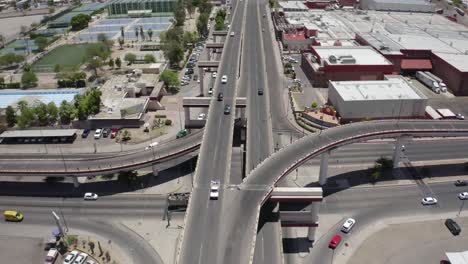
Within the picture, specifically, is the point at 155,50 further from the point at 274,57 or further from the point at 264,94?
the point at 264,94

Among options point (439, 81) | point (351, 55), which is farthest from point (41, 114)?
point (439, 81)

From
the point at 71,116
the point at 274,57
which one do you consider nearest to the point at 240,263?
the point at 71,116

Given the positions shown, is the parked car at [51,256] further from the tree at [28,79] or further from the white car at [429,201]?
the tree at [28,79]

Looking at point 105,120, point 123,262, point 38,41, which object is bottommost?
point 123,262

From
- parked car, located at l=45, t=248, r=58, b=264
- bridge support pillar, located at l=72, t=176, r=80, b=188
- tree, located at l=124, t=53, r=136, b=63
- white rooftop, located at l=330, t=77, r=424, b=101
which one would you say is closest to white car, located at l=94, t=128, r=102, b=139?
bridge support pillar, located at l=72, t=176, r=80, b=188

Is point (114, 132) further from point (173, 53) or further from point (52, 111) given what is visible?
point (173, 53)

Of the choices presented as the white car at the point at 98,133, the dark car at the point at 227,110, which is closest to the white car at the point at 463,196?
the dark car at the point at 227,110

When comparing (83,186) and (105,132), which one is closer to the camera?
(83,186)

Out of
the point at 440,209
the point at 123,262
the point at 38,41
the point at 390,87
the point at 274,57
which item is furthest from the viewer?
the point at 38,41
